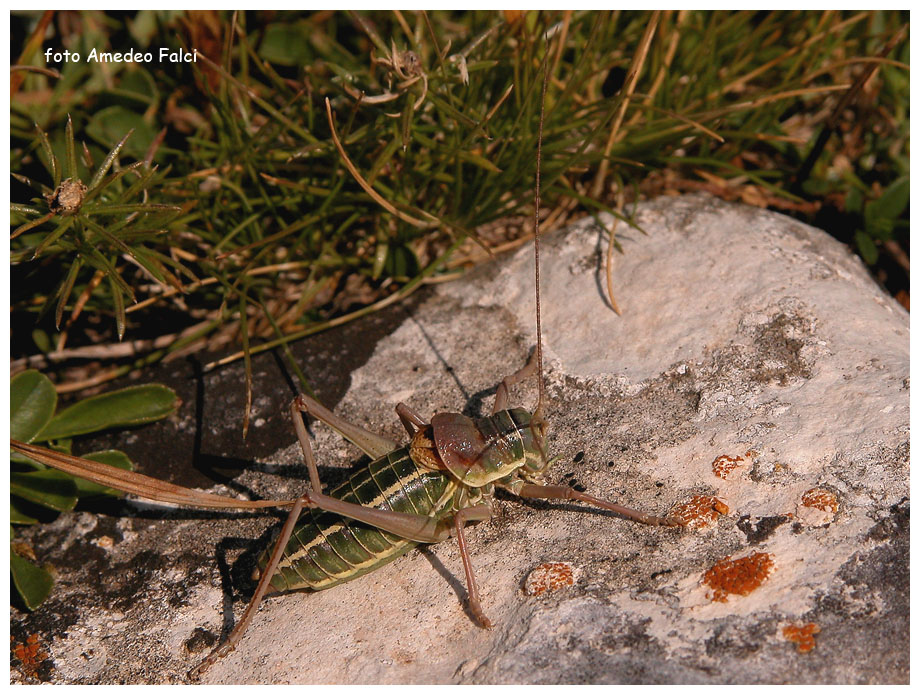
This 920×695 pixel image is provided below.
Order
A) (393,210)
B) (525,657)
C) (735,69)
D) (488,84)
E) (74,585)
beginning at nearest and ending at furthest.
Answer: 1. (525,657)
2. (74,585)
3. (393,210)
4. (488,84)
5. (735,69)

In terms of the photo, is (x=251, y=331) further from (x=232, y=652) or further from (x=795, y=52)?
(x=795, y=52)

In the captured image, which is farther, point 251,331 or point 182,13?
point 182,13

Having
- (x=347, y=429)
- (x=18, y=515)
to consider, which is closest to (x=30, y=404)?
(x=18, y=515)

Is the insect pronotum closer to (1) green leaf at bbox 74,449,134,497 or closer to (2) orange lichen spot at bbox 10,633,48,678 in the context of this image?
(1) green leaf at bbox 74,449,134,497

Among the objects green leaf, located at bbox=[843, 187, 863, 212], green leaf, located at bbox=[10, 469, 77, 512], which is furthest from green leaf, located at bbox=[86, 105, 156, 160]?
green leaf, located at bbox=[843, 187, 863, 212]

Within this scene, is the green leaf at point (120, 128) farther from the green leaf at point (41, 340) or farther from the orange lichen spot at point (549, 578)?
the orange lichen spot at point (549, 578)

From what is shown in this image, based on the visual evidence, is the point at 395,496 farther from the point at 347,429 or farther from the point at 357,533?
the point at 347,429

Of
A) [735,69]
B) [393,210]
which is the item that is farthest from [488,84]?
[735,69]
